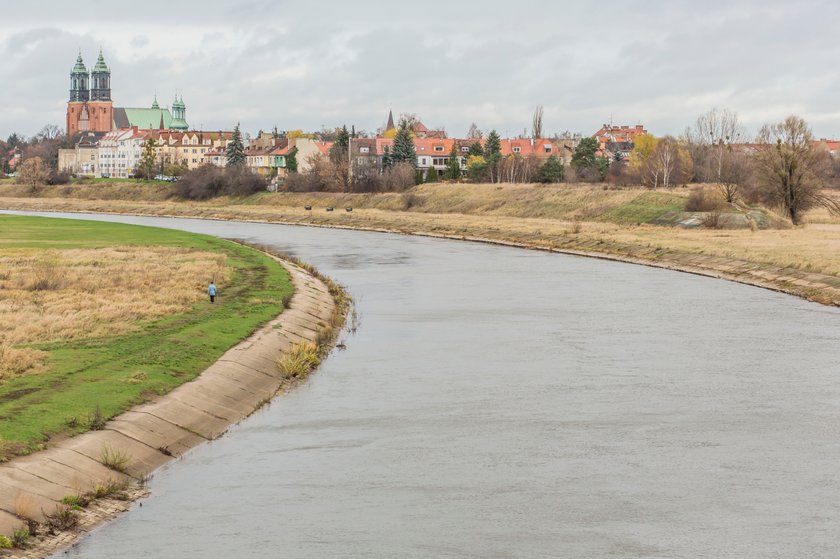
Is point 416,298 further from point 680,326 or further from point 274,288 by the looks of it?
point 680,326

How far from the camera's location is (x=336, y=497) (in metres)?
20.5

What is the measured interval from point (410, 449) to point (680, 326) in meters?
20.8

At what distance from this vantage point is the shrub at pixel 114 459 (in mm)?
21297

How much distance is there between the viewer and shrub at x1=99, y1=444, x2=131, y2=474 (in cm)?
2130

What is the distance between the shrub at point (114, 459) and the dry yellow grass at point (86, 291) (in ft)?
19.2

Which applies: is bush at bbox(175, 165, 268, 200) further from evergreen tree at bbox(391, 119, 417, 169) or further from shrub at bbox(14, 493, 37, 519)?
shrub at bbox(14, 493, 37, 519)

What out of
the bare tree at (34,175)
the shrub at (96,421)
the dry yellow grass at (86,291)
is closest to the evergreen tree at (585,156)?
the bare tree at (34,175)

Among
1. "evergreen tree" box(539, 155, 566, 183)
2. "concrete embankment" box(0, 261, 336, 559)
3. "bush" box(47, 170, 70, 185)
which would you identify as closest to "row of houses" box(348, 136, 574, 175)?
"bush" box(47, 170, 70, 185)

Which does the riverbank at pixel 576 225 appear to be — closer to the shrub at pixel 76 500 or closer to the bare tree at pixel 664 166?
the bare tree at pixel 664 166

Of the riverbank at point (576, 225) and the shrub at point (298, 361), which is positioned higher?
the riverbank at point (576, 225)

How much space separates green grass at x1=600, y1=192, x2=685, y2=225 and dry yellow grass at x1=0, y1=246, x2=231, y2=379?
4218cm

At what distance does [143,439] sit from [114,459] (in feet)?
6.57

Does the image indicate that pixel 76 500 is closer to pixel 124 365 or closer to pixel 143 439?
pixel 143 439

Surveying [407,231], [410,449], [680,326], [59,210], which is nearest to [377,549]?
[410,449]
